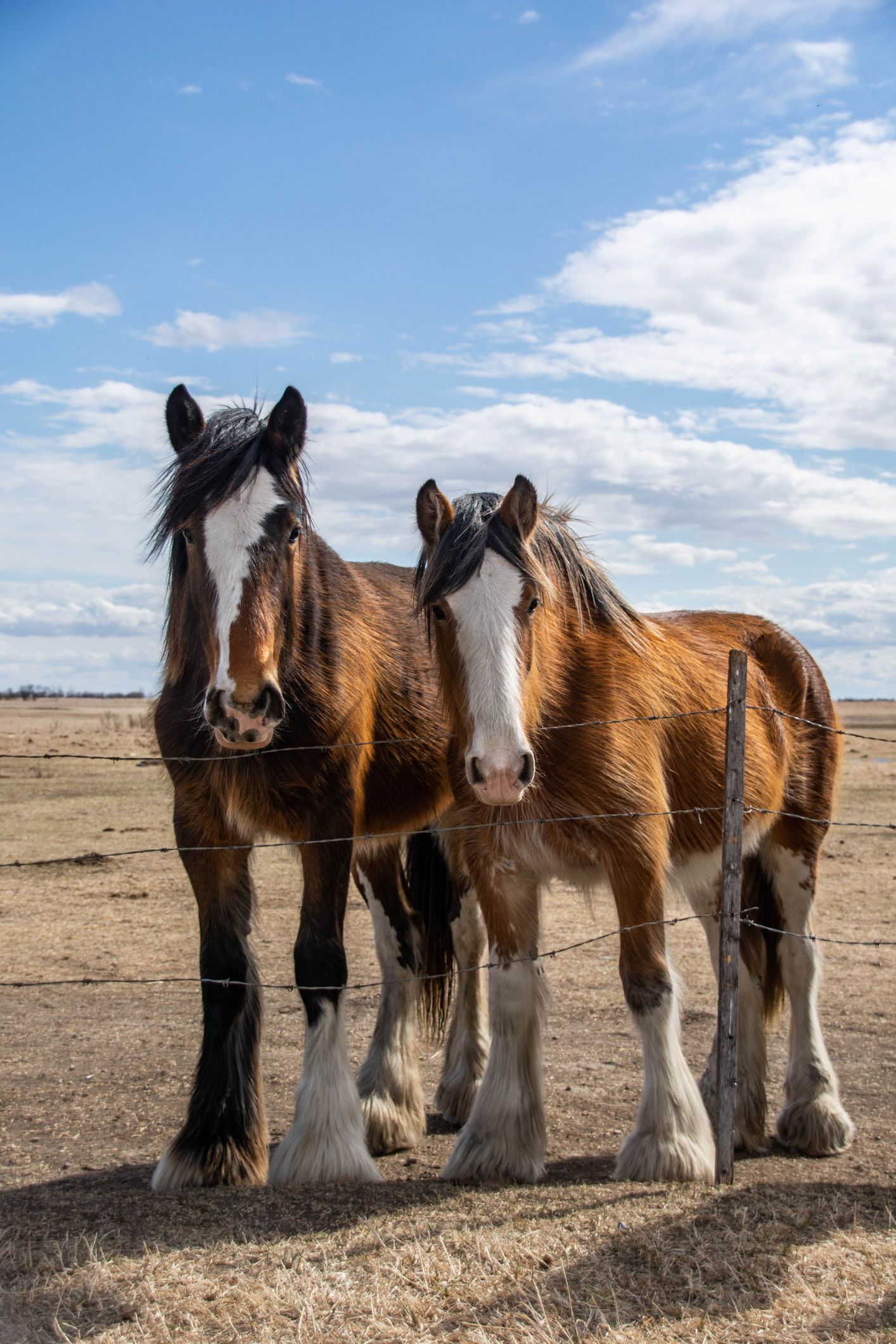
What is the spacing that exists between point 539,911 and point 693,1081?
93 cm

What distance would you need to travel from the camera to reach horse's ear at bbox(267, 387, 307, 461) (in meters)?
4.51

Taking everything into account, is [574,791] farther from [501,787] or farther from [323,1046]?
[323,1046]

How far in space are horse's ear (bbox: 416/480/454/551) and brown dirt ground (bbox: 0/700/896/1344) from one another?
259 centimetres

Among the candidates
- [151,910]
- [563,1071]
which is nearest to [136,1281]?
[563,1071]

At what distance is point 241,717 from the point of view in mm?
3840

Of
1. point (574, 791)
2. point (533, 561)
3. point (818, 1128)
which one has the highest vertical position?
point (533, 561)

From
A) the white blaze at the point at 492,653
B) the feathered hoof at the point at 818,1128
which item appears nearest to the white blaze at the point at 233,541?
the white blaze at the point at 492,653

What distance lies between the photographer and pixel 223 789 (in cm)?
454

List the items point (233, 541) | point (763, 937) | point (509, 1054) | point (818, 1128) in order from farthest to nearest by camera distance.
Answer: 1. point (763, 937)
2. point (818, 1128)
3. point (509, 1054)
4. point (233, 541)

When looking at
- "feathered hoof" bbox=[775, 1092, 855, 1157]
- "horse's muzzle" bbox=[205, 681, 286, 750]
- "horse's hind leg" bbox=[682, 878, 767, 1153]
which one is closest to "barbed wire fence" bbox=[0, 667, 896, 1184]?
"horse's muzzle" bbox=[205, 681, 286, 750]

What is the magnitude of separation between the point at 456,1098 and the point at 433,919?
37.0 inches

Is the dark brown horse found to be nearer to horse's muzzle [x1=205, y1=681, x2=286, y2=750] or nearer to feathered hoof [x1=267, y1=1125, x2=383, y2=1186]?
feathered hoof [x1=267, y1=1125, x2=383, y2=1186]

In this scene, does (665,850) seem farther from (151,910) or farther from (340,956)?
(151,910)

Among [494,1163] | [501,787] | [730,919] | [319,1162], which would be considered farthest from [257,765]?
[730,919]
